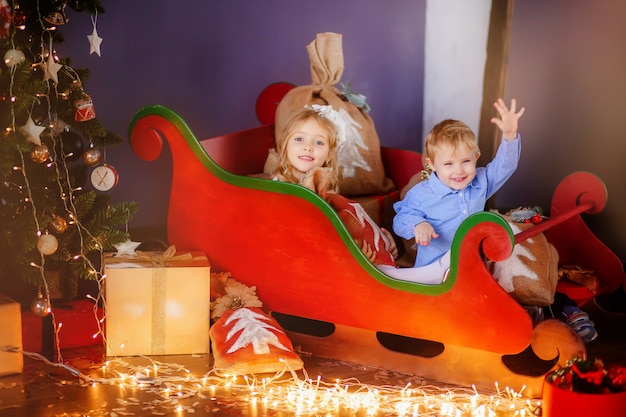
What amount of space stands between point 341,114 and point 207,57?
2.67ft

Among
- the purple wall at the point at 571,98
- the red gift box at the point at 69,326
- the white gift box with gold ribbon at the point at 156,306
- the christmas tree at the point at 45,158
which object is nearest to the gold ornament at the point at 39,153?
the christmas tree at the point at 45,158

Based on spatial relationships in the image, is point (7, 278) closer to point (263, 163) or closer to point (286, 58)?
point (263, 163)

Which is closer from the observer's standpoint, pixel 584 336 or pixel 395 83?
pixel 584 336

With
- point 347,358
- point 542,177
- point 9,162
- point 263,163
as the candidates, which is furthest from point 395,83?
point 9,162

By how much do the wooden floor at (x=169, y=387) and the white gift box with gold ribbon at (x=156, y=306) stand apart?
0.05 meters

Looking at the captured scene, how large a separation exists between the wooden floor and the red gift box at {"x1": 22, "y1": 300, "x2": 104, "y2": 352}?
0.12ft

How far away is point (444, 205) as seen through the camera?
2.69m

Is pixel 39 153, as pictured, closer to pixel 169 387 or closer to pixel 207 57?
pixel 169 387

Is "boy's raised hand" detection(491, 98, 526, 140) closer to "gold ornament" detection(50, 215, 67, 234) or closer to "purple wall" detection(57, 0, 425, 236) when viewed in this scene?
"gold ornament" detection(50, 215, 67, 234)

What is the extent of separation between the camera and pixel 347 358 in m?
2.58

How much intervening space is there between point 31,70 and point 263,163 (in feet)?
3.63

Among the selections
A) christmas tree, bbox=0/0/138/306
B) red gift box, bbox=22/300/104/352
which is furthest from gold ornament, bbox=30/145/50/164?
red gift box, bbox=22/300/104/352

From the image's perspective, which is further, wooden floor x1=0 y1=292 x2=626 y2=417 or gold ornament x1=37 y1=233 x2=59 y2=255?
gold ornament x1=37 y1=233 x2=59 y2=255

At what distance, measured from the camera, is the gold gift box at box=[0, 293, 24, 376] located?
2404 mm
